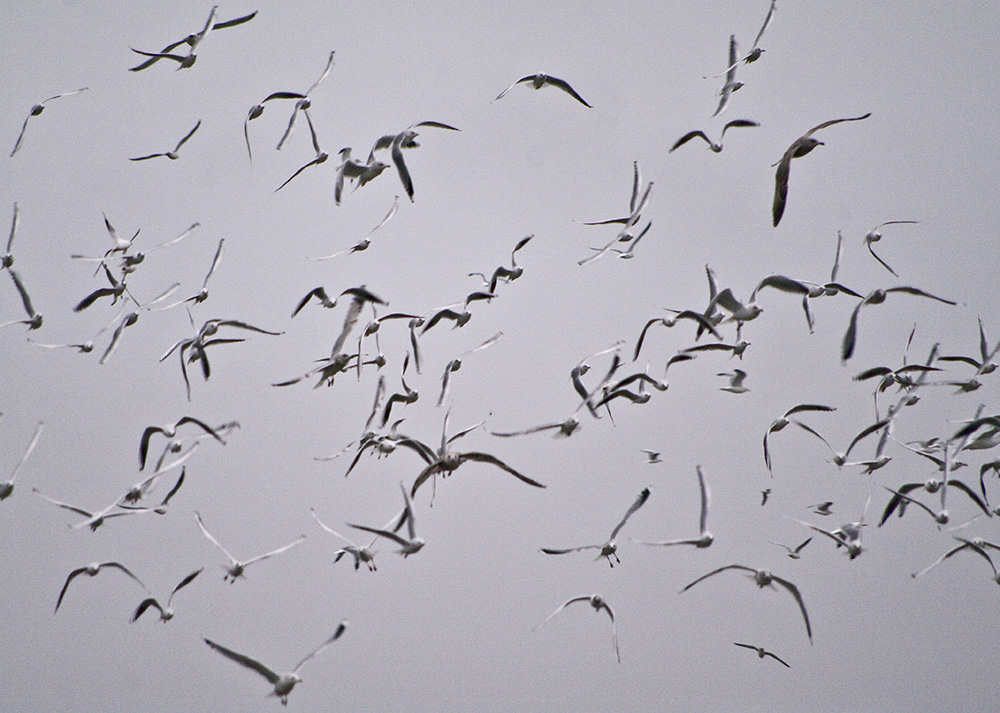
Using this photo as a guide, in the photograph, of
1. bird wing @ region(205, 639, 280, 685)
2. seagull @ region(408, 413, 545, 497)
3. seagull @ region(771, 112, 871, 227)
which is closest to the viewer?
bird wing @ region(205, 639, 280, 685)

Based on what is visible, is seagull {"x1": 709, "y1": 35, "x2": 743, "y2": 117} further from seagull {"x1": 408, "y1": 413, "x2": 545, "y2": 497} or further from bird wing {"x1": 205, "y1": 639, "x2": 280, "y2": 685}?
bird wing {"x1": 205, "y1": 639, "x2": 280, "y2": 685}

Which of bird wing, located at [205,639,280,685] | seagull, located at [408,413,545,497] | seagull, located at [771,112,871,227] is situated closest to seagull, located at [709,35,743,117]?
seagull, located at [771,112,871,227]

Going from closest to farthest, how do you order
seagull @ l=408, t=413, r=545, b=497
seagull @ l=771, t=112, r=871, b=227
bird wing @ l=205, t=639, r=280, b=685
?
bird wing @ l=205, t=639, r=280, b=685 → seagull @ l=408, t=413, r=545, b=497 → seagull @ l=771, t=112, r=871, b=227

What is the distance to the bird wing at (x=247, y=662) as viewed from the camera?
5520mm

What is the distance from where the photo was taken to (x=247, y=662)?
220 inches

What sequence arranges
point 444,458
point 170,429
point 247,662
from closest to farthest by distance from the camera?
point 247,662, point 444,458, point 170,429

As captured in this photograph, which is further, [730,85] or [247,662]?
[730,85]

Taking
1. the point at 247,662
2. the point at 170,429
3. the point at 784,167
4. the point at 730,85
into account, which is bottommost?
the point at 247,662

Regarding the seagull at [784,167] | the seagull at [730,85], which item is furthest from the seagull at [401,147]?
the seagull at [784,167]

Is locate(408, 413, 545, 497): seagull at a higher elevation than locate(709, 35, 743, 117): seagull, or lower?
lower

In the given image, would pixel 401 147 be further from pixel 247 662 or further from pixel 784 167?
pixel 247 662

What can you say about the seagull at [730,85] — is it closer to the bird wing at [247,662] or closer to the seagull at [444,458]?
the seagull at [444,458]

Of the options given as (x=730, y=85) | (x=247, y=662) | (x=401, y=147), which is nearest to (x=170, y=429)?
(x=247, y=662)

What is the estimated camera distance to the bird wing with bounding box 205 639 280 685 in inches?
217
